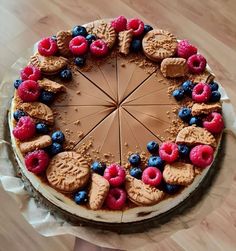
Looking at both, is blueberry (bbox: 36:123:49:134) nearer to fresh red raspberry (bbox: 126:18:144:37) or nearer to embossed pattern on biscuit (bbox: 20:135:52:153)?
embossed pattern on biscuit (bbox: 20:135:52:153)

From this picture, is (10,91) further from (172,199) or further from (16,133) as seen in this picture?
(172,199)

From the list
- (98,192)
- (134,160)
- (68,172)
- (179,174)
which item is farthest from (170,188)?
(68,172)

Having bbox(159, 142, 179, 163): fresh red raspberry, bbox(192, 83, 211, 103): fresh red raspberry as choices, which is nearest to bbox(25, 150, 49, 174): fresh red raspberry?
bbox(159, 142, 179, 163): fresh red raspberry

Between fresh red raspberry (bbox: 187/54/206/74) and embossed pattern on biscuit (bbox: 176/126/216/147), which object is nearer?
embossed pattern on biscuit (bbox: 176/126/216/147)

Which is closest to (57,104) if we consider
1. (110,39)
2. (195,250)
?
(110,39)

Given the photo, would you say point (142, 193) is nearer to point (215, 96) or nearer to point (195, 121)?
point (195, 121)

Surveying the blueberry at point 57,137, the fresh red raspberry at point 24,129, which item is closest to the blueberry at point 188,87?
the blueberry at point 57,137

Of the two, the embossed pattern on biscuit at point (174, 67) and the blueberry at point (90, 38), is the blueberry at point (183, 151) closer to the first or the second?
the embossed pattern on biscuit at point (174, 67)
